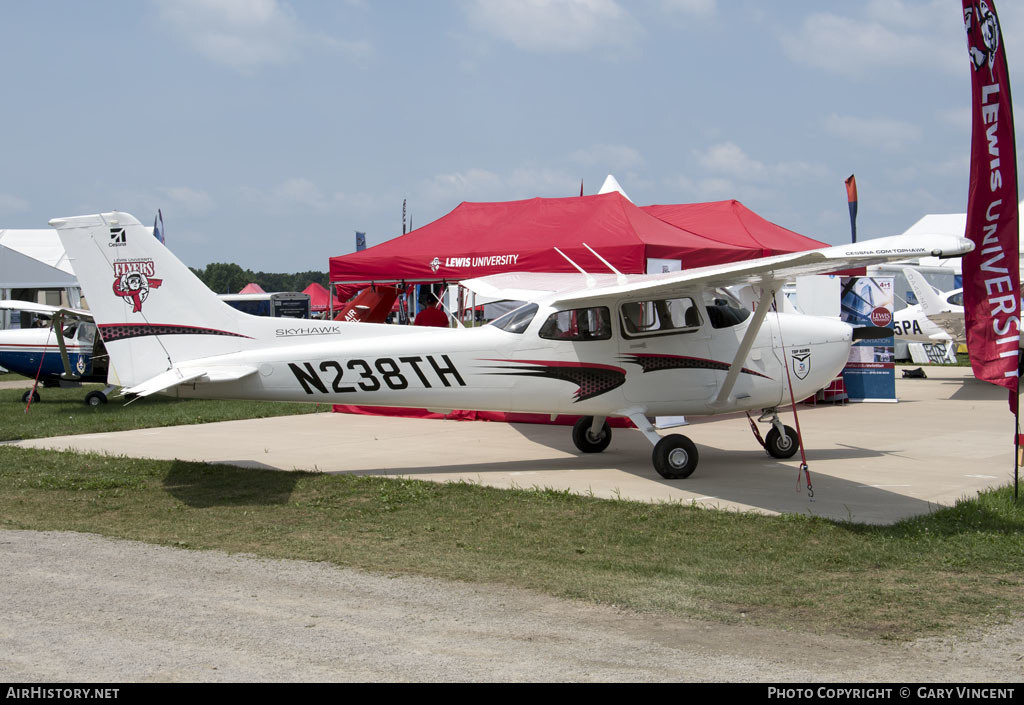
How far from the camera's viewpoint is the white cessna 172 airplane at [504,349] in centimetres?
880

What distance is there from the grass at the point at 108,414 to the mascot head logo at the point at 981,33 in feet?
39.9

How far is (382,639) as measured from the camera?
4.51 meters

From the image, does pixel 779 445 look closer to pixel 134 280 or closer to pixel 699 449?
pixel 699 449

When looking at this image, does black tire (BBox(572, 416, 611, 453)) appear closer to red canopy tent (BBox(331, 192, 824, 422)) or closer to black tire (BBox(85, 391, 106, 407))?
red canopy tent (BBox(331, 192, 824, 422))

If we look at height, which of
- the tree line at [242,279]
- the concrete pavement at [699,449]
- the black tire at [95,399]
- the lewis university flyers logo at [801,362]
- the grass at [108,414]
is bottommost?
the concrete pavement at [699,449]

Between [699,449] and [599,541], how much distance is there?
5.12 metres

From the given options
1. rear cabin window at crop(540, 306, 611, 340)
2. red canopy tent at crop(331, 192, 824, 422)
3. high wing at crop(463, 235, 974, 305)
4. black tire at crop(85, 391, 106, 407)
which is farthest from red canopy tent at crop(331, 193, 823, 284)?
black tire at crop(85, 391, 106, 407)

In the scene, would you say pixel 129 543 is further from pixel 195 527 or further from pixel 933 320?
pixel 933 320

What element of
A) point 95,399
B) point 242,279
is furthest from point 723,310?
point 242,279

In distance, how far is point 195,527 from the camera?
724 centimetres

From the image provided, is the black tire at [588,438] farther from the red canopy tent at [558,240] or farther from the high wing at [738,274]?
the red canopy tent at [558,240]

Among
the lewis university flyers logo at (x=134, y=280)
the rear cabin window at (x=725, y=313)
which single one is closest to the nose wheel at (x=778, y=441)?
the rear cabin window at (x=725, y=313)

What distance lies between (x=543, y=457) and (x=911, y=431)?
5694 mm

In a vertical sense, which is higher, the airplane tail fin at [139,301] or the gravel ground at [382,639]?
the airplane tail fin at [139,301]
